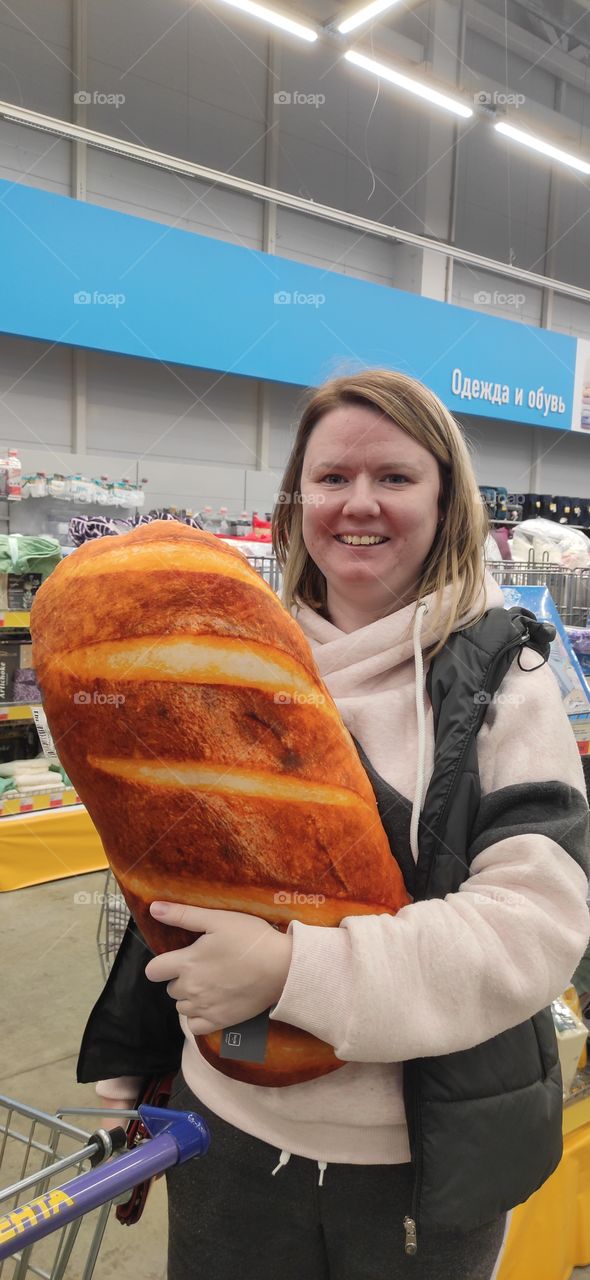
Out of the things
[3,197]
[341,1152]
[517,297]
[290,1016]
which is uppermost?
[517,297]

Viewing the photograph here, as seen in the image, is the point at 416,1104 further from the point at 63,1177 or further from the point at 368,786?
the point at 63,1177

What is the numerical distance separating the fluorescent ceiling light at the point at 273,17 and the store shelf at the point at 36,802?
4.64m

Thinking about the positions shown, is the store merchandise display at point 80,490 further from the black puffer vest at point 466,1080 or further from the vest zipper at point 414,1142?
the vest zipper at point 414,1142

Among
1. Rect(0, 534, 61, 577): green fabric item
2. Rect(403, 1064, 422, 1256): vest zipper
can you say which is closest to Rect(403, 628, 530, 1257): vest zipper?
Rect(403, 1064, 422, 1256): vest zipper

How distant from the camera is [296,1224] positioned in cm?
87

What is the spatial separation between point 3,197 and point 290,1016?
6.11 m

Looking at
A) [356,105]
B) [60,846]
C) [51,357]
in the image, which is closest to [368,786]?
[60,846]

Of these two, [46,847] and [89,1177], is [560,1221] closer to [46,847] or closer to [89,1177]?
[89,1177]

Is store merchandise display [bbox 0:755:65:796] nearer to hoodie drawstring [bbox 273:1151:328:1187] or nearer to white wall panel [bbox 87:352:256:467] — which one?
hoodie drawstring [bbox 273:1151:328:1187]

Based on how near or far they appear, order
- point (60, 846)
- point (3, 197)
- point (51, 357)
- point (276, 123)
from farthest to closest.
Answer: point (276, 123) → point (51, 357) → point (3, 197) → point (60, 846)

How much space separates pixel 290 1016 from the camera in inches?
Answer: 27.3

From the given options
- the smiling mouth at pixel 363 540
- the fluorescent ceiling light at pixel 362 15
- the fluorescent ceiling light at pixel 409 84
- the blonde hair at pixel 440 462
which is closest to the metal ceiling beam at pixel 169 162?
the fluorescent ceiling light at pixel 409 84

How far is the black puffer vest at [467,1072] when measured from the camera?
2.46 ft

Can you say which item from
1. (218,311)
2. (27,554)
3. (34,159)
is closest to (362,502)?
(27,554)
